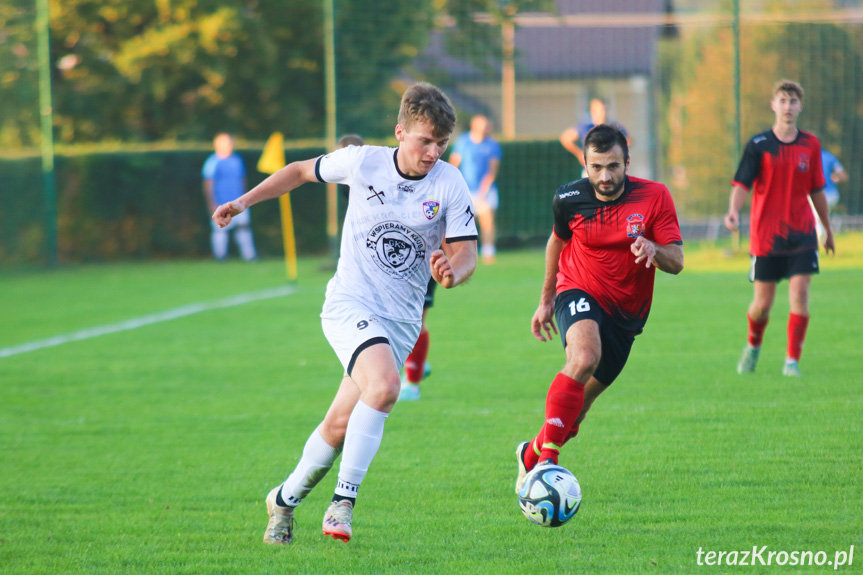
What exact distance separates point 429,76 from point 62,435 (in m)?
17.1

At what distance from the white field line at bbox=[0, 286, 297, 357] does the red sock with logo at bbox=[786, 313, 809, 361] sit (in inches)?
286

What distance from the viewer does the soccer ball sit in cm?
421

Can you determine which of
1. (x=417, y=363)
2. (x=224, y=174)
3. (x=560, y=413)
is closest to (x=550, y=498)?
(x=560, y=413)

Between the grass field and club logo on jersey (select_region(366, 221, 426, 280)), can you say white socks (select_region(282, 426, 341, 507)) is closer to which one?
the grass field

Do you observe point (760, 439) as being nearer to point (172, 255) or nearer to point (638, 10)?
point (172, 255)

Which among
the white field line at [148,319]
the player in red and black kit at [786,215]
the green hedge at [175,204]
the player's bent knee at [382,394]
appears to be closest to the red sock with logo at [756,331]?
the player in red and black kit at [786,215]

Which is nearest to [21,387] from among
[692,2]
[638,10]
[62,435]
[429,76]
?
[62,435]

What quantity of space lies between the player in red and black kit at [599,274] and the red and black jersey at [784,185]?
3.17m

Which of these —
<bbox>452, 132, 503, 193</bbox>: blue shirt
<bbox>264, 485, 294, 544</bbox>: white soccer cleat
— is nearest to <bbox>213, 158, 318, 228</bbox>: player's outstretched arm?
<bbox>264, 485, 294, 544</bbox>: white soccer cleat

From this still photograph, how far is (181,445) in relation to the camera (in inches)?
252

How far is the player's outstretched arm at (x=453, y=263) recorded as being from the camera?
394 cm

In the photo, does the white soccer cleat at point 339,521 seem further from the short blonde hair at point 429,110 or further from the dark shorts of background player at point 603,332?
the short blonde hair at point 429,110

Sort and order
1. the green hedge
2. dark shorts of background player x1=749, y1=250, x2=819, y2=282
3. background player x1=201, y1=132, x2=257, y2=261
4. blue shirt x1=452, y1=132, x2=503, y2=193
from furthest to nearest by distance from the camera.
Answer: the green hedge → background player x1=201, y1=132, x2=257, y2=261 → blue shirt x1=452, y1=132, x2=503, y2=193 → dark shorts of background player x1=749, y1=250, x2=819, y2=282

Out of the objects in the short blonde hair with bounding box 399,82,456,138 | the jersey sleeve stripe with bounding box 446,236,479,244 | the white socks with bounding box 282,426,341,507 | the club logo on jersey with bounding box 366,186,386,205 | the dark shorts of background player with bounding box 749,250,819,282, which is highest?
the short blonde hair with bounding box 399,82,456,138
